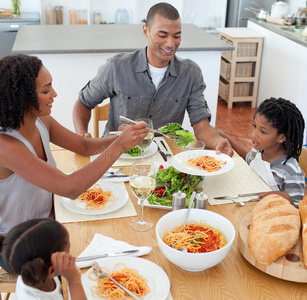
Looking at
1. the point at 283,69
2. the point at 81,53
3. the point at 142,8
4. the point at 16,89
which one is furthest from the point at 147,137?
the point at 142,8

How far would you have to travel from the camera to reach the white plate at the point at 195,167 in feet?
5.69

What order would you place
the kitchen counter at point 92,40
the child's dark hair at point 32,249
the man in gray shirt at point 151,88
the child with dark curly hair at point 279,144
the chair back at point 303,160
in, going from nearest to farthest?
the child's dark hair at point 32,249, the child with dark curly hair at point 279,144, the chair back at point 303,160, the man in gray shirt at point 151,88, the kitchen counter at point 92,40

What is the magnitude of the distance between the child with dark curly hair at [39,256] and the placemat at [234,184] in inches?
28.2

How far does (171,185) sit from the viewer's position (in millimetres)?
1694

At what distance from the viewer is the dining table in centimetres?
121

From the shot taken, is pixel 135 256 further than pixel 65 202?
No

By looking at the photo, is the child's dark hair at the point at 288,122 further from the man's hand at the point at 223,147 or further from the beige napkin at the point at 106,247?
the beige napkin at the point at 106,247

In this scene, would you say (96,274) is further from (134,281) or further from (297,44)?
(297,44)

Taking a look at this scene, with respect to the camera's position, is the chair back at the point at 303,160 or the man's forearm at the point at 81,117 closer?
the chair back at the point at 303,160

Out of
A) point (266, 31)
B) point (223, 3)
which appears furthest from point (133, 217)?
point (223, 3)

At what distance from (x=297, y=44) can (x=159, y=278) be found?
3846mm

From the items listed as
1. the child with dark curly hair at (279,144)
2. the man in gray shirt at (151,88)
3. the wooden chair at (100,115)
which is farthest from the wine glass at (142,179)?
the wooden chair at (100,115)

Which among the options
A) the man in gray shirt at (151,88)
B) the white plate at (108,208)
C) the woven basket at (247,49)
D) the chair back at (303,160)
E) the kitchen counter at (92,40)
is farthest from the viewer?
the woven basket at (247,49)

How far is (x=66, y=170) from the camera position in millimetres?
1907
